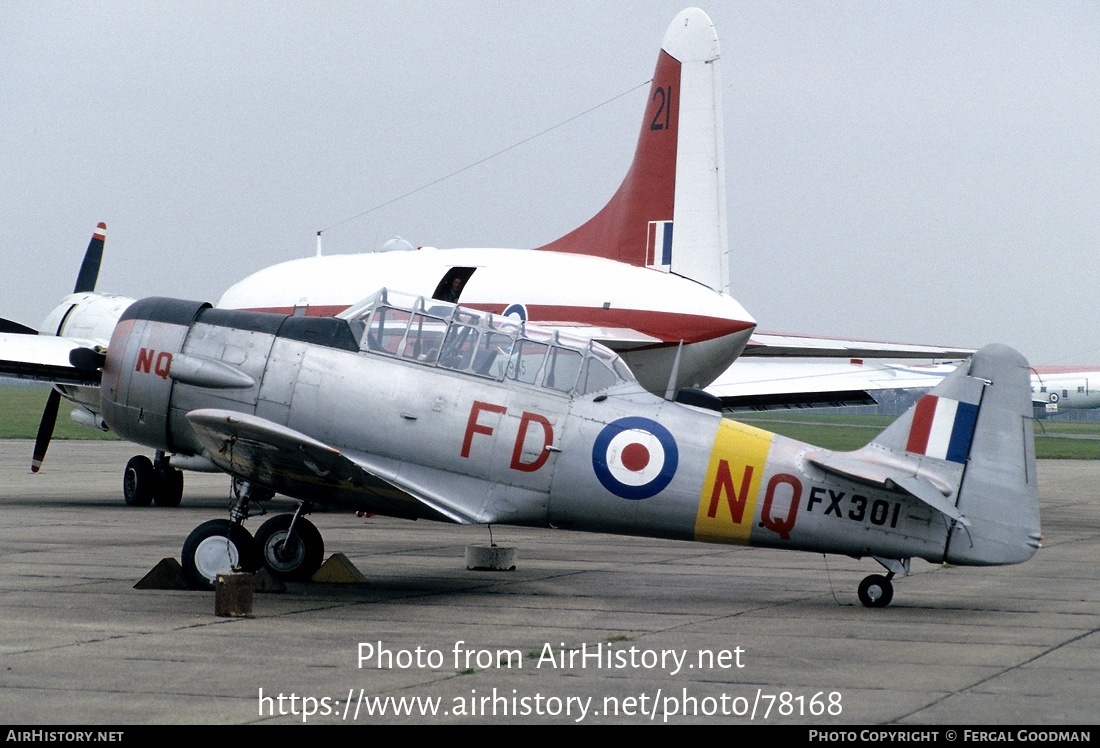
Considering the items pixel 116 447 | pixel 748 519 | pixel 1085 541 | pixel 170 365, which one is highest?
pixel 170 365

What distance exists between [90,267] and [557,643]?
59.8 feet

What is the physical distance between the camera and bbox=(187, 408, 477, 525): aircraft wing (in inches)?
376

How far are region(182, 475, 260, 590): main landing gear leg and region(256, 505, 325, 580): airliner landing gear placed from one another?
0.82 meters

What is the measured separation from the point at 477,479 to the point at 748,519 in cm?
225

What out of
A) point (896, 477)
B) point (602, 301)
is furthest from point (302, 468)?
point (602, 301)

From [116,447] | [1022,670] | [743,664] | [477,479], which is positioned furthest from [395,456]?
[116,447]

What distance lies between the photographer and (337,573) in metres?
A: 11.6

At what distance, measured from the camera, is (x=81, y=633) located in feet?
28.5

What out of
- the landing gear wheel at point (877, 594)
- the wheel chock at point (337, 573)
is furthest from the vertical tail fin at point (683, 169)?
the landing gear wheel at point (877, 594)

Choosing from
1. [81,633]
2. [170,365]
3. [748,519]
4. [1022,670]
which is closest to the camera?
[1022,670]

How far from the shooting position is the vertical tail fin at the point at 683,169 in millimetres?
22234

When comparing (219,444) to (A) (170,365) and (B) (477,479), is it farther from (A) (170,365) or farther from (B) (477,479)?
(B) (477,479)

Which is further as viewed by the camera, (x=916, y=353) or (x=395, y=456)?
(x=916, y=353)

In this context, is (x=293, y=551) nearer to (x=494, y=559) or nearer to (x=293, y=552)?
(x=293, y=552)
